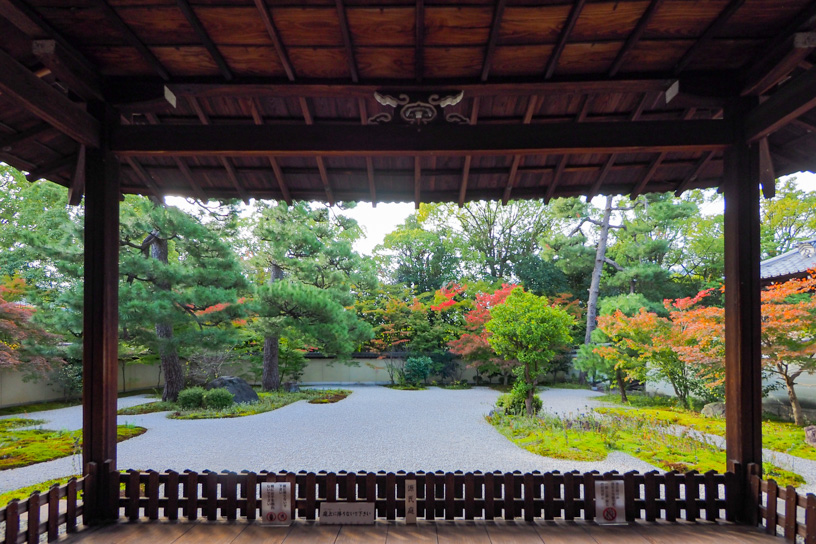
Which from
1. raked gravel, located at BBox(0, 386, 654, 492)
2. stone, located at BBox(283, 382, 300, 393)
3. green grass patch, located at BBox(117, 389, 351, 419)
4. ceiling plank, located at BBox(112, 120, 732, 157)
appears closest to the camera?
ceiling plank, located at BBox(112, 120, 732, 157)

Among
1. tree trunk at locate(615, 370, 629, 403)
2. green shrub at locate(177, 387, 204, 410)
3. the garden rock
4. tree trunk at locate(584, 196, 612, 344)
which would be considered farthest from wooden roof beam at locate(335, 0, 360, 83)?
tree trunk at locate(584, 196, 612, 344)

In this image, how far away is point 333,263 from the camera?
37.7ft

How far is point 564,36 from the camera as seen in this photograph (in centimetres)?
213

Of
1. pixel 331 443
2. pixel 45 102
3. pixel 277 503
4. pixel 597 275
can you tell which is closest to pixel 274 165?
pixel 45 102

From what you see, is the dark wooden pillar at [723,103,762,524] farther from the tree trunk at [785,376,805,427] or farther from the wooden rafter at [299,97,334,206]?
the tree trunk at [785,376,805,427]

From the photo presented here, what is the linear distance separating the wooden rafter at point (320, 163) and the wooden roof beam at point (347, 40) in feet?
1.28

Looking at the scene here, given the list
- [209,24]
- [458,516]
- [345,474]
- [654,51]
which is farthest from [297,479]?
[654,51]

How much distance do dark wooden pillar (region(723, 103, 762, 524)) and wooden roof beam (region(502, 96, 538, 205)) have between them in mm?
1125

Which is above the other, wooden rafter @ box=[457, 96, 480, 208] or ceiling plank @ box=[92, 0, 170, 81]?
ceiling plank @ box=[92, 0, 170, 81]

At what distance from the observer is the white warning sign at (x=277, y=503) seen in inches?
97.0

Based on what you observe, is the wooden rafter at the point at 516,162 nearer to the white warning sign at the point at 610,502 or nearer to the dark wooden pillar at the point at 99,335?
the white warning sign at the point at 610,502

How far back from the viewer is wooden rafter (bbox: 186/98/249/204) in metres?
2.72

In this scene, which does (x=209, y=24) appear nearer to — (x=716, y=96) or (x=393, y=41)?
(x=393, y=41)

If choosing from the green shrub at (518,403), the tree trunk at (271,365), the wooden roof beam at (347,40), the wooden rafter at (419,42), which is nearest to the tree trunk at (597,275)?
the green shrub at (518,403)
